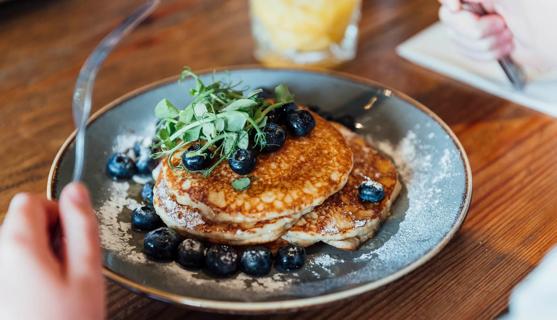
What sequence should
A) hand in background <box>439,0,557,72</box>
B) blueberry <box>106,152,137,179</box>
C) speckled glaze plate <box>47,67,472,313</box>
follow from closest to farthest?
speckled glaze plate <box>47,67,472,313</box> → blueberry <box>106,152,137,179</box> → hand in background <box>439,0,557,72</box>

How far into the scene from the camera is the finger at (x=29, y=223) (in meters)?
0.75

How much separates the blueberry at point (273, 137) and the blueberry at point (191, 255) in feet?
0.79

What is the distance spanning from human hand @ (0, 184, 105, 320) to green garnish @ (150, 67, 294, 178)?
32 cm

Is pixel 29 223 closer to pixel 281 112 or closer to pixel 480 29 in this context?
pixel 281 112

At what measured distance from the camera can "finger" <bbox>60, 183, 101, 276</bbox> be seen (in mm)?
745

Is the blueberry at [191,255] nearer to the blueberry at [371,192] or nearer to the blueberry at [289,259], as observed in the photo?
the blueberry at [289,259]

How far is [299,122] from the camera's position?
A: 114 cm

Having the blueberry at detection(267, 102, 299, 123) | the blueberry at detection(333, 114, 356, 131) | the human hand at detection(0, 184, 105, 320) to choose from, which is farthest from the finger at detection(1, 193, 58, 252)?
the blueberry at detection(333, 114, 356, 131)

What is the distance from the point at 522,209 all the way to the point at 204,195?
2.15 ft

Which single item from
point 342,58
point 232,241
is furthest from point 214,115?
point 342,58

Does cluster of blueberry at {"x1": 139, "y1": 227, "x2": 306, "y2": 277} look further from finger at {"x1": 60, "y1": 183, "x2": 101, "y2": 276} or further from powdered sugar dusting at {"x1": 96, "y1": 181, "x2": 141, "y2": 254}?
finger at {"x1": 60, "y1": 183, "x2": 101, "y2": 276}

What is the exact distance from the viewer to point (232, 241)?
3.39 ft

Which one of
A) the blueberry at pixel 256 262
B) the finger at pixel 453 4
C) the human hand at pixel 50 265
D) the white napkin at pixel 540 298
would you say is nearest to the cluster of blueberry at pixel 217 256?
the blueberry at pixel 256 262

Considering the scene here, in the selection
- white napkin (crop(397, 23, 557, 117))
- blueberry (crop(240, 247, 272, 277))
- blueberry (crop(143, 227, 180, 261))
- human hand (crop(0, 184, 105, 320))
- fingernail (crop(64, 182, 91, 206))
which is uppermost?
fingernail (crop(64, 182, 91, 206))
